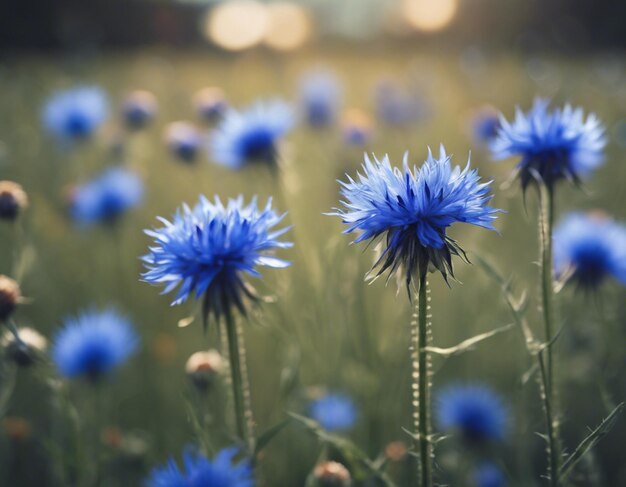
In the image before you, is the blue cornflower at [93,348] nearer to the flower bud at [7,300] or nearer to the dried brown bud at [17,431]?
the dried brown bud at [17,431]

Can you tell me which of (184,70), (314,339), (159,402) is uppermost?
(184,70)

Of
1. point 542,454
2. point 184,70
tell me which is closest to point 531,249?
point 542,454

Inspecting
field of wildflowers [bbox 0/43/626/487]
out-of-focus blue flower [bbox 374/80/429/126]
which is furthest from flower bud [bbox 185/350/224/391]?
out-of-focus blue flower [bbox 374/80/429/126]

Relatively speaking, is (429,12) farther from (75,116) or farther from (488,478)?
(488,478)

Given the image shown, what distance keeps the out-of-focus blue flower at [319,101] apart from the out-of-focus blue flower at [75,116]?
2.53 ft

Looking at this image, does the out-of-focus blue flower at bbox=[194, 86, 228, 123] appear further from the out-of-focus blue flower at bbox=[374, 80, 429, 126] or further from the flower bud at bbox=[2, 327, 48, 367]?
the flower bud at bbox=[2, 327, 48, 367]

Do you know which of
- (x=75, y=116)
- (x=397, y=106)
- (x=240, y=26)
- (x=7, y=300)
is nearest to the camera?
(x=7, y=300)

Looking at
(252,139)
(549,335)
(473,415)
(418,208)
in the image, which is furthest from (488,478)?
(252,139)

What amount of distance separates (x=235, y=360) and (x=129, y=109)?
157 cm

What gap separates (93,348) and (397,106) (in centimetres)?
176

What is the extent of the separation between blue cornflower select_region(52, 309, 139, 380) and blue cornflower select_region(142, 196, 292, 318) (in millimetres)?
649

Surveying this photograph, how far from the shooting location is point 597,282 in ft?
4.20

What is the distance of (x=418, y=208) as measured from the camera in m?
0.80

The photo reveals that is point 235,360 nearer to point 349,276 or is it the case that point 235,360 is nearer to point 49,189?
point 349,276
